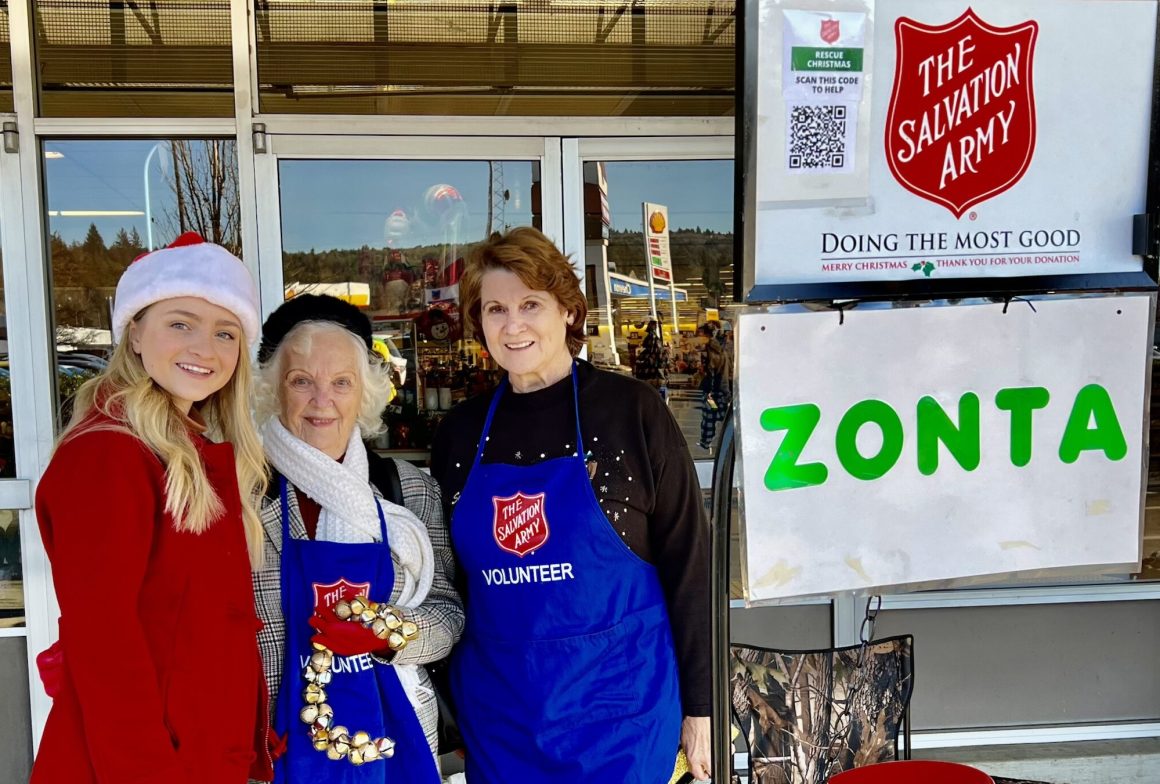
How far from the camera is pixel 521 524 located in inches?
73.6

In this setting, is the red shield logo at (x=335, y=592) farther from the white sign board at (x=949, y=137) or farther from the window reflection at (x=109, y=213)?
the window reflection at (x=109, y=213)

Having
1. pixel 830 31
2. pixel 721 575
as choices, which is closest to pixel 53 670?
pixel 721 575

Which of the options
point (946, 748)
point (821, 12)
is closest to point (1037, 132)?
point (821, 12)

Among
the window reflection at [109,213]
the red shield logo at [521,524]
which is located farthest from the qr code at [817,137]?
the window reflection at [109,213]

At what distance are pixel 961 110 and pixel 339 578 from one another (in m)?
1.43

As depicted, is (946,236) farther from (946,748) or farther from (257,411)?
(946,748)

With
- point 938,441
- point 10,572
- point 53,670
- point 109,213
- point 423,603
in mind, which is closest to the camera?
point 53,670

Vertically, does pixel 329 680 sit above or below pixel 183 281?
below

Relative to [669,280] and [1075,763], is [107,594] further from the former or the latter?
[1075,763]

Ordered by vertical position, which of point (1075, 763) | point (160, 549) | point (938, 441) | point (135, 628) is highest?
point (938, 441)

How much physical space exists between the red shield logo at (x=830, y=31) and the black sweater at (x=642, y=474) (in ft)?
2.56

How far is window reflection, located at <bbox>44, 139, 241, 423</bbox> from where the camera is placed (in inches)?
130

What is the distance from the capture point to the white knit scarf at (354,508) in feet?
5.84

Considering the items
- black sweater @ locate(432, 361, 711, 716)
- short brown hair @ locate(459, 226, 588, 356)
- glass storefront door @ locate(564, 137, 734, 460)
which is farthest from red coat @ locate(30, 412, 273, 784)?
glass storefront door @ locate(564, 137, 734, 460)
